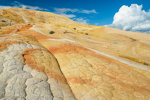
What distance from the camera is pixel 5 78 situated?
575cm

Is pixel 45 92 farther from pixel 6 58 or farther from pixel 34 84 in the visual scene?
pixel 6 58

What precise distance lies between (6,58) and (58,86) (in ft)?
19.8

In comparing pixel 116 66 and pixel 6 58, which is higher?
pixel 116 66

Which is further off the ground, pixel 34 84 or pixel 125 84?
pixel 125 84

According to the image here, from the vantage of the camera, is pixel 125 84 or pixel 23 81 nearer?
pixel 23 81

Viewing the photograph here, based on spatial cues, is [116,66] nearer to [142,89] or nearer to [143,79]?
[143,79]

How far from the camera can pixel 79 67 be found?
9070mm

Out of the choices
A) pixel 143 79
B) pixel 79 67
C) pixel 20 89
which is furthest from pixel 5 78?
pixel 143 79

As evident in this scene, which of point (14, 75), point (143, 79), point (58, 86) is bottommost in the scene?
point (58, 86)

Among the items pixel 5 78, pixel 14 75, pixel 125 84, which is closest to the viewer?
pixel 5 78

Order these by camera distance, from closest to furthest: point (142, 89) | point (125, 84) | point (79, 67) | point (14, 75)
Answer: point (14, 75) < point (142, 89) < point (125, 84) < point (79, 67)

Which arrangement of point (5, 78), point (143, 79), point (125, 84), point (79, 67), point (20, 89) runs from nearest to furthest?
1. point (20, 89)
2. point (5, 78)
3. point (125, 84)
4. point (143, 79)
5. point (79, 67)

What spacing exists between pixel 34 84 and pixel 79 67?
4683 mm

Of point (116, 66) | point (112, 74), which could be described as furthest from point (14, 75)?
point (116, 66)
